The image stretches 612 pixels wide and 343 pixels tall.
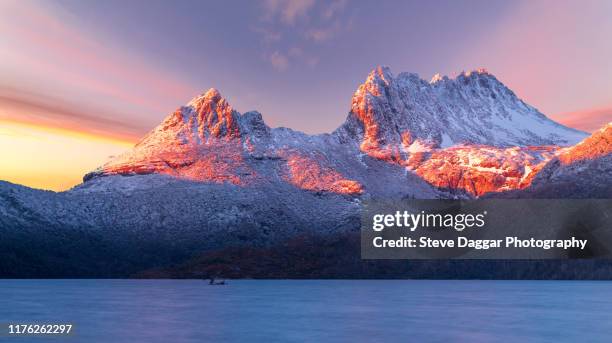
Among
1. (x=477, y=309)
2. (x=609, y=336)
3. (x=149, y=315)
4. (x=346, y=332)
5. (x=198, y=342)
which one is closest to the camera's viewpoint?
(x=198, y=342)

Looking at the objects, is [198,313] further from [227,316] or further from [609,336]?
[609,336]

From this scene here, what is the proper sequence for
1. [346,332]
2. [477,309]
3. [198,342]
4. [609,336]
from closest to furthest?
[198,342] < [609,336] < [346,332] < [477,309]

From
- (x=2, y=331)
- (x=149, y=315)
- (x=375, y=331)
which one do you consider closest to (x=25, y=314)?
(x=149, y=315)

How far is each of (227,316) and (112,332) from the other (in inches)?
843

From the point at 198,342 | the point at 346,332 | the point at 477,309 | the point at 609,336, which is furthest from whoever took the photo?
the point at 477,309

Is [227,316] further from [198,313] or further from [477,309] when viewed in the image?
[477,309]

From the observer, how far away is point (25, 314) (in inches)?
3019

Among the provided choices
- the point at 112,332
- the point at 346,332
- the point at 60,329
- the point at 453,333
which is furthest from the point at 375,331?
the point at 60,329

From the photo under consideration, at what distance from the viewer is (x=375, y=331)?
189 ft

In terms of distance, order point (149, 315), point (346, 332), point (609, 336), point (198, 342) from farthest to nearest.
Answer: point (149, 315) < point (346, 332) < point (609, 336) < point (198, 342)

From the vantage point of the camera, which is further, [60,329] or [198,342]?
[60,329]

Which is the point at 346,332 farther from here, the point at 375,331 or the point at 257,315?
the point at 257,315

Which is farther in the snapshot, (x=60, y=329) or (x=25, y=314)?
(x=25, y=314)

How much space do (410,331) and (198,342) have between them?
1881 centimetres
